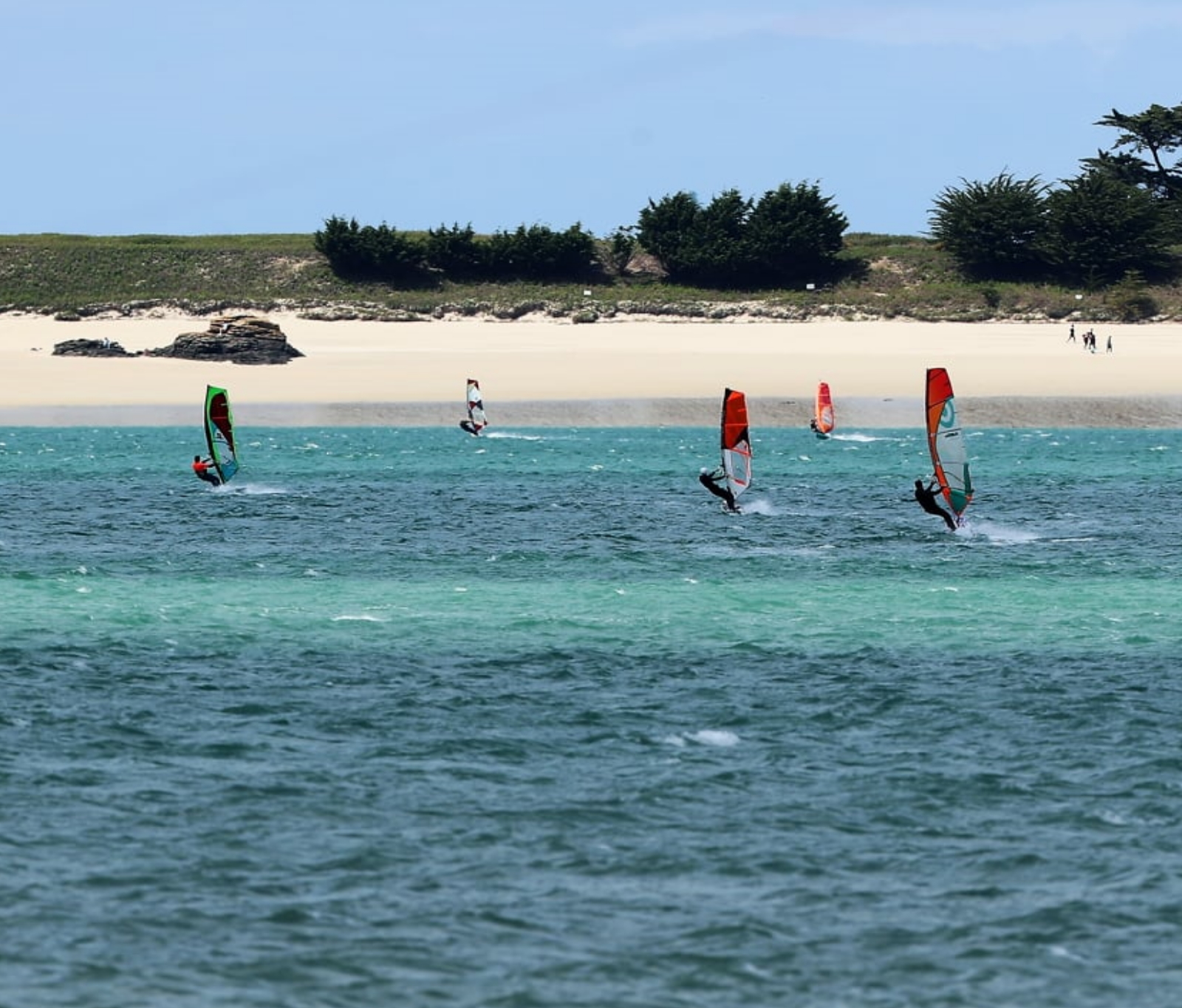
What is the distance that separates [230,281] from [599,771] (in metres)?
82.3

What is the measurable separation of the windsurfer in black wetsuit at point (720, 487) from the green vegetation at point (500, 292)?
163 ft

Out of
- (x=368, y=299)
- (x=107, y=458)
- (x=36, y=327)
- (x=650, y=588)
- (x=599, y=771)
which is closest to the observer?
(x=599, y=771)

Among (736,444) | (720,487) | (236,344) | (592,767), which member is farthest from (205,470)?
(236,344)

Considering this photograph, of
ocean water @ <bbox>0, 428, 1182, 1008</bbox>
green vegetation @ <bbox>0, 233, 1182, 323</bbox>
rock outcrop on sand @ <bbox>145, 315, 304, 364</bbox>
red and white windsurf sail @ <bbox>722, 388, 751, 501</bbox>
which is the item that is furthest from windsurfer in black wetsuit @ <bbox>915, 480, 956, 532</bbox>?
green vegetation @ <bbox>0, 233, 1182, 323</bbox>

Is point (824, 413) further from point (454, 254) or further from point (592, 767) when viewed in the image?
point (454, 254)

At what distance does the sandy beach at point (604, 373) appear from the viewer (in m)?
57.4

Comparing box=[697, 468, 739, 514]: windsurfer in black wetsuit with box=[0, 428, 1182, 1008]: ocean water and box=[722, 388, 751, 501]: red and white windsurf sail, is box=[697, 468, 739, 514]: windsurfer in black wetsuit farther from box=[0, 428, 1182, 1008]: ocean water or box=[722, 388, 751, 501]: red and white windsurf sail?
box=[0, 428, 1182, 1008]: ocean water

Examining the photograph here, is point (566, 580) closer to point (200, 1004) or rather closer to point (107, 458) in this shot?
point (200, 1004)

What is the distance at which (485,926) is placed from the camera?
40.7 feet

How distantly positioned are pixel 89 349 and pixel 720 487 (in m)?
45.1

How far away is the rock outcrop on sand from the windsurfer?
101 ft

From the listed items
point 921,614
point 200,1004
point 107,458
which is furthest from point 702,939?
point 107,458

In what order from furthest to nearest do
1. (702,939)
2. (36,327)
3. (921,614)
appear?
(36,327)
(921,614)
(702,939)

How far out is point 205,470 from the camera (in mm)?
37625
